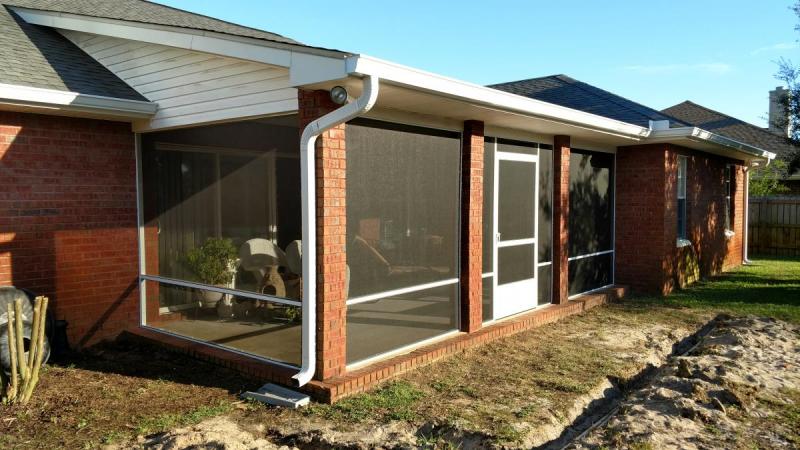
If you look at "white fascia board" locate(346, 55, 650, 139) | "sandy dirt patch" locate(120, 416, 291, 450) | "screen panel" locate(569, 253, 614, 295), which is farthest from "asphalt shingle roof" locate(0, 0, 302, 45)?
"sandy dirt patch" locate(120, 416, 291, 450)

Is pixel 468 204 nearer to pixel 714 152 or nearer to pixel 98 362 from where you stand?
pixel 98 362

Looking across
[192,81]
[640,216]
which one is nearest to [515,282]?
[640,216]

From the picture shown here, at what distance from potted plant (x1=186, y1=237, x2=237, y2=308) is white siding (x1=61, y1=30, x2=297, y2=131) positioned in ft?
4.89

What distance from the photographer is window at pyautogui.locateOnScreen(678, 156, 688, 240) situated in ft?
38.3


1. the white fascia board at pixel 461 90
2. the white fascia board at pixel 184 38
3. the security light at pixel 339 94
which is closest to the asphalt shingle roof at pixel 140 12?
the white fascia board at pixel 184 38

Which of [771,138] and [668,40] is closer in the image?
[668,40]

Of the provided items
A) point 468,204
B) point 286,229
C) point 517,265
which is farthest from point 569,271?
point 286,229

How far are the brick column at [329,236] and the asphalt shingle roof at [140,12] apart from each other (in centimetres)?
388

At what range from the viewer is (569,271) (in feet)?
31.5

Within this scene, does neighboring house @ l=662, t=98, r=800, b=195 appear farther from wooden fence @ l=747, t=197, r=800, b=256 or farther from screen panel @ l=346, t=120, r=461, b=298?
screen panel @ l=346, t=120, r=461, b=298

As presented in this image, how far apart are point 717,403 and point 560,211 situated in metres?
4.30

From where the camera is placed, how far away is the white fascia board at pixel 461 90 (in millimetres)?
4641

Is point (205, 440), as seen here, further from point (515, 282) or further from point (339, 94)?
point (515, 282)

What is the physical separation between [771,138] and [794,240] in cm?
640
